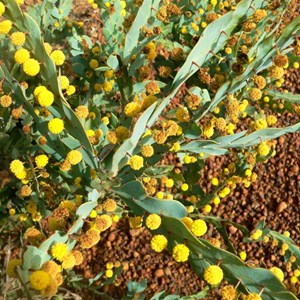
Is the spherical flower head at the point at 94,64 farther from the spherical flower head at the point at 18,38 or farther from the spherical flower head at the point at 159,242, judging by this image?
the spherical flower head at the point at 159,242

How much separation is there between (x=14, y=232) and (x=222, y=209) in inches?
45.5

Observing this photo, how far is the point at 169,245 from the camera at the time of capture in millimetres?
1272

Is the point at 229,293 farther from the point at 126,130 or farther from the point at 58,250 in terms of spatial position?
the point at 126,130

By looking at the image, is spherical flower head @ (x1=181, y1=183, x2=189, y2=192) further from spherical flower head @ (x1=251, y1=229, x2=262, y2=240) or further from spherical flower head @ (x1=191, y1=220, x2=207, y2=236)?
spherical flower head @ (x1=191, y1=220, x2=207, y2=236)

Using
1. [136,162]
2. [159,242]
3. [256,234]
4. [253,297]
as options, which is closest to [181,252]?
[159,242]

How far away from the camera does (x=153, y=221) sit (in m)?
1.23

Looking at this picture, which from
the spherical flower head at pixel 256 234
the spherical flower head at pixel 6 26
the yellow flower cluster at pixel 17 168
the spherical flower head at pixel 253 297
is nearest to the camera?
the spherical flower head at pixel 253 297

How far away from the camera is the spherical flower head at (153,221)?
4.02 ft

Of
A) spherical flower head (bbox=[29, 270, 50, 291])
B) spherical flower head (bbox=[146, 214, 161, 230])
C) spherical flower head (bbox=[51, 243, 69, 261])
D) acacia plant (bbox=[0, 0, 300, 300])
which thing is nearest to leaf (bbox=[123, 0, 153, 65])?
acacia plant (bbox=[0, 0, 300, 300])

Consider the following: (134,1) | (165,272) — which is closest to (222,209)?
(165,272)

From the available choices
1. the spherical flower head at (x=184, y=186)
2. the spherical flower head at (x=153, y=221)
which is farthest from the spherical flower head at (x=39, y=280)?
the spherical flower head at (x=184, y=186)

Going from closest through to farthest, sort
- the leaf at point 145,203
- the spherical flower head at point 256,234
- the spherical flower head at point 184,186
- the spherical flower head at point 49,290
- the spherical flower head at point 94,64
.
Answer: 1. the spherical flower head at point 49,290
2. the leaf at point 145,203
3. the spherical flower head at point 94,64
4. the spherical flower head at point 256,234
5. the spherical flower head at point 184,186

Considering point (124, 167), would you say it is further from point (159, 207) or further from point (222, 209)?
point (222, 209)

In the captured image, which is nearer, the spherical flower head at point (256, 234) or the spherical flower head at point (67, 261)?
the spherical flower head at point (67, 261)
